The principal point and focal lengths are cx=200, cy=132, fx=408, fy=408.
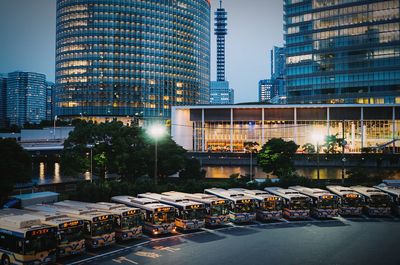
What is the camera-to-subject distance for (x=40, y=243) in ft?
71.1

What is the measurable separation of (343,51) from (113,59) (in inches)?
3863

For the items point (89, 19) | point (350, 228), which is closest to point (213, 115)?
point (350, 228)

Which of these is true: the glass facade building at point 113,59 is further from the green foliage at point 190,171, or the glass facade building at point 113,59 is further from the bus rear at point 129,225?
the bus rear at point 129,225

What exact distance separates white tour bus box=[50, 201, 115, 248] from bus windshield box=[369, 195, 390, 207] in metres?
23.3

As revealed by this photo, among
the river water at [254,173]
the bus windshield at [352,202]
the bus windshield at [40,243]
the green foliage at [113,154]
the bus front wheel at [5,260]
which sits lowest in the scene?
the river water at [254,173]

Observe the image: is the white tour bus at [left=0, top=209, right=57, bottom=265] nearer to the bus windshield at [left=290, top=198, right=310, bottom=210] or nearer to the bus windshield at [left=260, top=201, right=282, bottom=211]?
the bus windshield at [left=260, top=201, right=282, bottom=211]

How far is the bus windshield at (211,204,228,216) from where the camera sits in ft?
104

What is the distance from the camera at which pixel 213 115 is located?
102750 millimetres

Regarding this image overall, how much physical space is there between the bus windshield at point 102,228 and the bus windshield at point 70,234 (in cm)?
110

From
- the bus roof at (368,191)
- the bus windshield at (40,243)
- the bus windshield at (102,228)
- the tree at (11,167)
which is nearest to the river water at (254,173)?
the tree at (11,167)

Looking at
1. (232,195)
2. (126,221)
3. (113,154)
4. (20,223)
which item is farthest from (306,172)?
(20,223)

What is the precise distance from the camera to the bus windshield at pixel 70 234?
76.4 feet

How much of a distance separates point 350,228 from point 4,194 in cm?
3126

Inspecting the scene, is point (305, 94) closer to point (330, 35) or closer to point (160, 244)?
point (330, 35)
